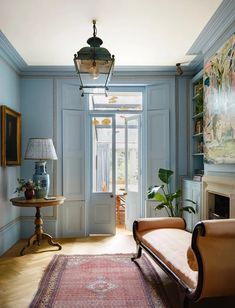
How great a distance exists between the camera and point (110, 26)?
11.5 ft

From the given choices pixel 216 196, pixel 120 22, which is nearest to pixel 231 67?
pixel 120 22

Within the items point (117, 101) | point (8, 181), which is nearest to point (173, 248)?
point (8, 181)

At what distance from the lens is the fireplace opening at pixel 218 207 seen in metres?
3.70

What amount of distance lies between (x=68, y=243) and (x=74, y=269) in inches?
46.6

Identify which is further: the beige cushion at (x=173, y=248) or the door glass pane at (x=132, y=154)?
the door glass pane at (x=132, y=154)

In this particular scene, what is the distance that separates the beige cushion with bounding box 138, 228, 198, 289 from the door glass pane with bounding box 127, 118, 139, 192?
1.89 m

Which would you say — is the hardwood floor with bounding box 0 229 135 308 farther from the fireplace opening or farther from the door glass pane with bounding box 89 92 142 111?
the door glass pane with bounding box 89 92 142 111

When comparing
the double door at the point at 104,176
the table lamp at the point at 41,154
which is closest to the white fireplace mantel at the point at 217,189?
the double door at the point at 104,176

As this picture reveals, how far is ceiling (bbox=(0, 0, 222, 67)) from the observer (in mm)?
3068

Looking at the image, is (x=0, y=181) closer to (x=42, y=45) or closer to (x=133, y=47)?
(x=42, y=45)

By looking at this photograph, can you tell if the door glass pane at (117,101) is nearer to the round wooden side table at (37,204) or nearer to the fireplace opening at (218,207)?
the round wooden side table at (37,204)

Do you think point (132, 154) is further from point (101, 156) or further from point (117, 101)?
point (117, 101)

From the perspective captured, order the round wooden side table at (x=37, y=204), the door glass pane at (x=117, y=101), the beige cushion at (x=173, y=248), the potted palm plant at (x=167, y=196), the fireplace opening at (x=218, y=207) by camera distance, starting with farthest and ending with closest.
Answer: the door glass pane at (x=117, y=101) → the potted palm plant at (x=167, y=196) → the round wooden side table at (x=37, y=204) → the fireplace opening at (x=218, y=207) → the beige cushion at (x=173, y=248)

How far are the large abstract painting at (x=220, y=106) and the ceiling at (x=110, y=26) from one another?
46 cm
